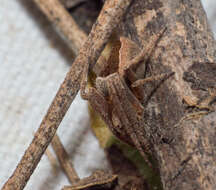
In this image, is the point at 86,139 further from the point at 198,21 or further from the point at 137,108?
the point at 198,21

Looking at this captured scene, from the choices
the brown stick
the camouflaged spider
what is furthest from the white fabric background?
the camouflaged spider

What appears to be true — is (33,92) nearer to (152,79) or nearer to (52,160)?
(52,160)

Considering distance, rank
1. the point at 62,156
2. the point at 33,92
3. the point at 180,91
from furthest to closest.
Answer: the point at 33,92
the point at 62,156
the point at 180,91

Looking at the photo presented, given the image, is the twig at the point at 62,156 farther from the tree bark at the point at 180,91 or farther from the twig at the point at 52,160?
the tree bark at the point at 180,91

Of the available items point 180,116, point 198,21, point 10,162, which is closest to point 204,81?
point 180,116

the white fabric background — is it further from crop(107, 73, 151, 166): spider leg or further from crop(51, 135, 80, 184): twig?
crop(107, 73, 151, 166): spider leg

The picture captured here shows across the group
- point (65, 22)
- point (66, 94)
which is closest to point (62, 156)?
point (66, 94)
